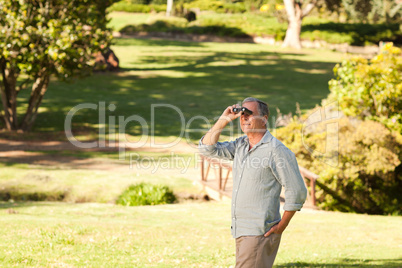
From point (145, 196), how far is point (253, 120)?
403 inches

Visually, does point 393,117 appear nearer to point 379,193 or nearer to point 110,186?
point 379,193

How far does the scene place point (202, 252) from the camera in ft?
28.5

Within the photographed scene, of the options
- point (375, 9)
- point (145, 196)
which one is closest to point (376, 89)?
point (145, 196)

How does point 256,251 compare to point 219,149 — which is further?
point 219,149

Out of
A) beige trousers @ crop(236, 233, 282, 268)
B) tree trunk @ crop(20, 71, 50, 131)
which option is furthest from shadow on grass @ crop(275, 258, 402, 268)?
tree trunk @ crop(20, 71, 50, 131)

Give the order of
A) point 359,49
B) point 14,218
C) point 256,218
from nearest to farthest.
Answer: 1. point 256,218
2. point 14,218
3. point 359,49

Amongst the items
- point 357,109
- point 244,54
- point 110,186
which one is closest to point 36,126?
point 110,186

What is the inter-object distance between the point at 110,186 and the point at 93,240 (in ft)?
21.0

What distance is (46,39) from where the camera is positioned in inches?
773

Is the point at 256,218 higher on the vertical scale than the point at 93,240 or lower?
higher

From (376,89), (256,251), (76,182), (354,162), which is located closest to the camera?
(256,251)
